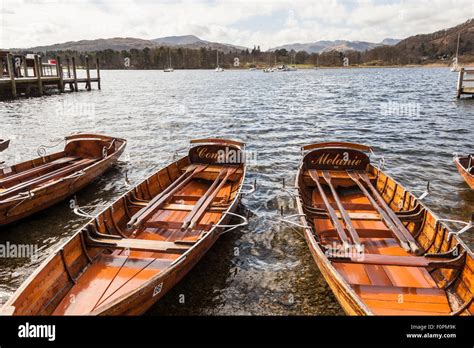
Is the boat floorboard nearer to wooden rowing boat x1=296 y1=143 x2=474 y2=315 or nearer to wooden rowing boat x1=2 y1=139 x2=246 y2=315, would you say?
wooden rowing boat x1=2 y1=139 x2=246 y2=315

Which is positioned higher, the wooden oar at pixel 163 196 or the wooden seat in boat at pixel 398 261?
A: the wooden oar at pixel 163 196

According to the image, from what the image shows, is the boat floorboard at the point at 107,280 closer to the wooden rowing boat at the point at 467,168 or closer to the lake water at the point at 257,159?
the lake water at the point at 257,159

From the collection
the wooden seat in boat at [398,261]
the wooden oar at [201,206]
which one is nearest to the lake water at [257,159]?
the wooden oar at [201,206]

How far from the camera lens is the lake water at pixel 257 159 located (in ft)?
26.7

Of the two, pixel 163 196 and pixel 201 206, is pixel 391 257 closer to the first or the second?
pixel 201 206

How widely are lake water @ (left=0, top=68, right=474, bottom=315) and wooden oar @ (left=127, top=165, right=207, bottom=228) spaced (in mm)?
1946

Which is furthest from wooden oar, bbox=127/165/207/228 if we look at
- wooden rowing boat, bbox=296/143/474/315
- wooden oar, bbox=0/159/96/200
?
wooden oar, bbox=0/159/96/200

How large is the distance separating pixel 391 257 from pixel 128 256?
5700 millimetres

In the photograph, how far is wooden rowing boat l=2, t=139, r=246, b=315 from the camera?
596 cm

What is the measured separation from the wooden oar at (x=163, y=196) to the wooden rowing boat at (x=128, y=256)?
0.09ft

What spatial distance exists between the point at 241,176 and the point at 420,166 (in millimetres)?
10659

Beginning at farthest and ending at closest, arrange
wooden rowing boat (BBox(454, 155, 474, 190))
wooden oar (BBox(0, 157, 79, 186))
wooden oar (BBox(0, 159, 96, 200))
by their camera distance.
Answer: wooden rowing boat (BBox(454, 155, 474, 190)), wooden oar (BBox(0, 157, 79, 186)), wooden oar (BBox(0, 159, 96, 200))

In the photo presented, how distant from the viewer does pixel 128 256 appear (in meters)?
7.94
